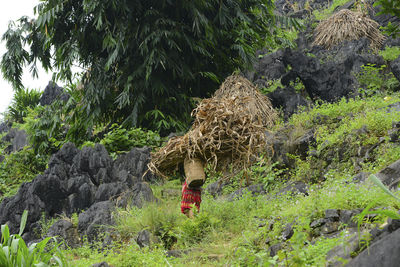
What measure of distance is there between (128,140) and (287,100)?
4.36 m

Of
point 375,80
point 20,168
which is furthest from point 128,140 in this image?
point 375,80

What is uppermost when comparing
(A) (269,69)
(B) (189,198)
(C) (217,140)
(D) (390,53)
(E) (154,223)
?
(A) (269,69)

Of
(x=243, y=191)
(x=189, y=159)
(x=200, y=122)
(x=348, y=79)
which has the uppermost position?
(x=348, y=79)

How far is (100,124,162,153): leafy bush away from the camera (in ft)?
33.3

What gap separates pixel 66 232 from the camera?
6.80m

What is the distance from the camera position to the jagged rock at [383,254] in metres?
2.31

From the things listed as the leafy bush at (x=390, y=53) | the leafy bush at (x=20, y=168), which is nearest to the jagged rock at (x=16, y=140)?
the leafy bush at (x=20, y=168)

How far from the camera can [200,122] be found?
6.07 metres

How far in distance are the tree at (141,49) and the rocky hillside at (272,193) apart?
5.23 feet

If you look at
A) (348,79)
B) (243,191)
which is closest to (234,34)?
(348,79)

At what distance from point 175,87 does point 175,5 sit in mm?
2420

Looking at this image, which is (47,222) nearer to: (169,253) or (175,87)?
(169,253)

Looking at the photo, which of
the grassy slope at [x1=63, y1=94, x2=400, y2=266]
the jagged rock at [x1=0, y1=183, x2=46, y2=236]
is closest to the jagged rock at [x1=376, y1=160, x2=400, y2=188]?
the grassy slope at [x1=63, y1=94, x2=400, y2=266]

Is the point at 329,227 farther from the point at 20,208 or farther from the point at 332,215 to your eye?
the point at 20,208
